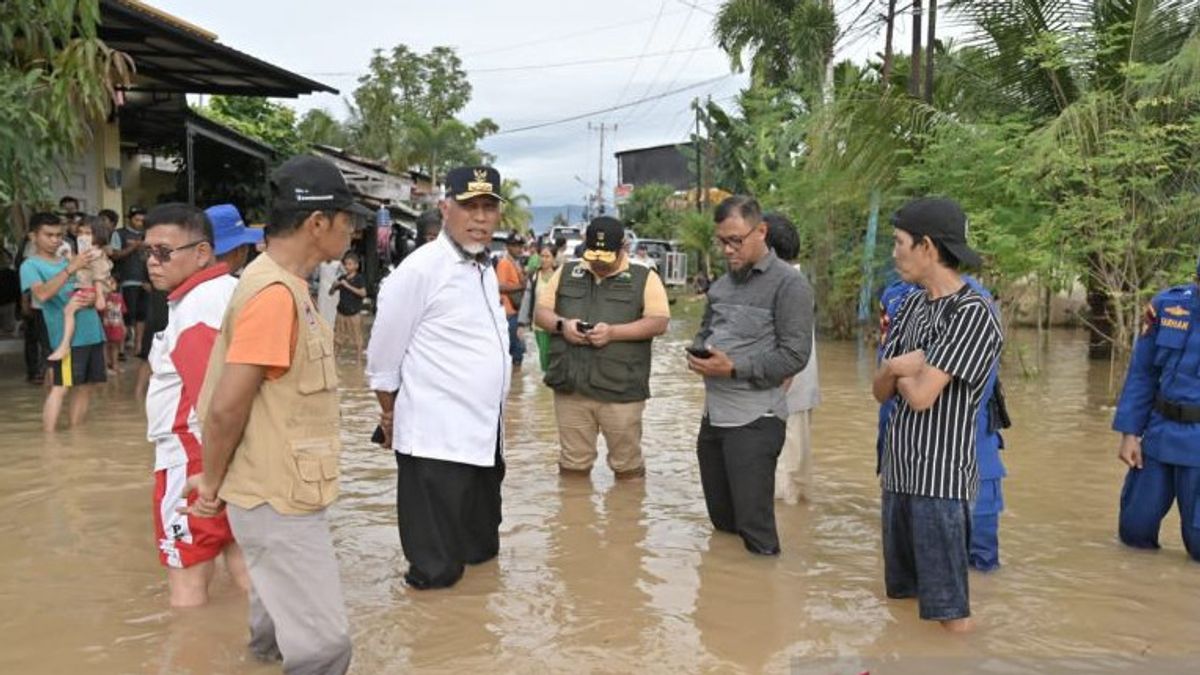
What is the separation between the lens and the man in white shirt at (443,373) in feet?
15.1

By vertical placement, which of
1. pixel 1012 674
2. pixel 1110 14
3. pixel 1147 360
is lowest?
pixel 1012 674

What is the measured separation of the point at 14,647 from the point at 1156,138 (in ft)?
32.8

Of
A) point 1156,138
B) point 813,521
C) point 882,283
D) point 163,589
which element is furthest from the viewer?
point 882,283

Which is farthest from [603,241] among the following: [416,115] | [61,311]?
[416,115]

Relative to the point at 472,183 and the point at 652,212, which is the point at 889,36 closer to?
the point at 472,183

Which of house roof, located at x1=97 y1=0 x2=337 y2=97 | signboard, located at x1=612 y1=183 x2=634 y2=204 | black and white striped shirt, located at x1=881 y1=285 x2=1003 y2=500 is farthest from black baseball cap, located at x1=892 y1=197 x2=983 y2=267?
signboard, located at x1=612 y1=183 x2=634 y2=204

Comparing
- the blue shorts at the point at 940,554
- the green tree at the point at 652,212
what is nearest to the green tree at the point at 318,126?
the green tree at the point at 652,212

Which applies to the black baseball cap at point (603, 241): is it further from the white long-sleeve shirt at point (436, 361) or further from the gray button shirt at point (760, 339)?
the white long-sleeve shirt at point (436, 361)

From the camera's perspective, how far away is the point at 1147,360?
17.8 ft

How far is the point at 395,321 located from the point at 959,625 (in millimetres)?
2688

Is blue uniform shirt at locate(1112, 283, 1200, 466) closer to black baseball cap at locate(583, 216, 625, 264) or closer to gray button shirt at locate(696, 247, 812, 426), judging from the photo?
gray button shirt at locate(696, 247, 812, 426)

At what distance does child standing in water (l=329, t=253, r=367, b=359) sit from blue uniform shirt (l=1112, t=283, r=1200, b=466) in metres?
10.1

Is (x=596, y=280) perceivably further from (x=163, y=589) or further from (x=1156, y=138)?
(x=1156, y=138)

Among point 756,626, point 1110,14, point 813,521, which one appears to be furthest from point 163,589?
point 1110,14
